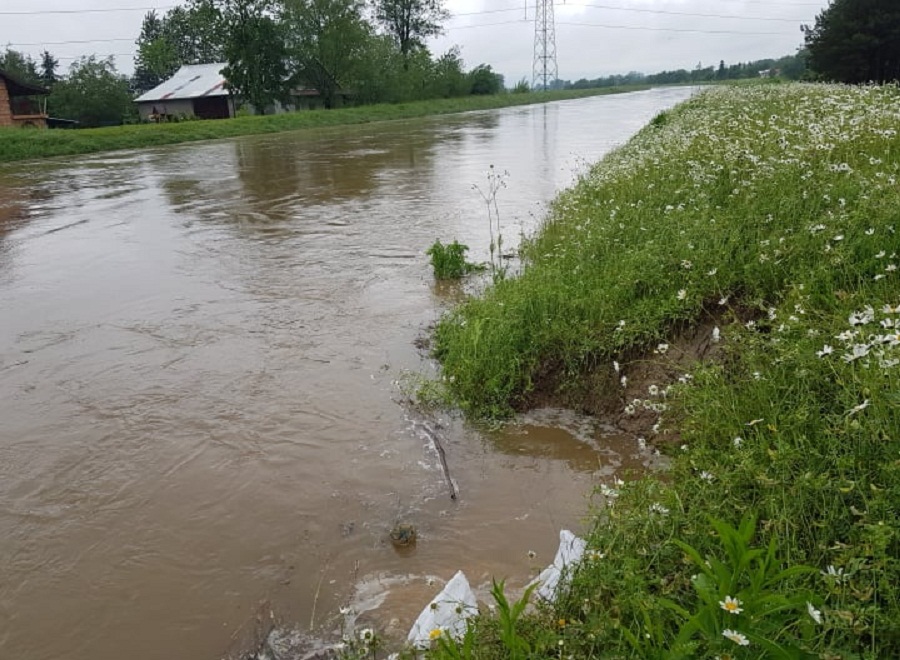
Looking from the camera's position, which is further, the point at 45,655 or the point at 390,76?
the point at 390,76

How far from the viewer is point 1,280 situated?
9656mm

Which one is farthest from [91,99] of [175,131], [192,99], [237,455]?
[237,455]

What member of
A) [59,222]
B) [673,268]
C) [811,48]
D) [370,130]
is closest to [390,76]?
[370,130]

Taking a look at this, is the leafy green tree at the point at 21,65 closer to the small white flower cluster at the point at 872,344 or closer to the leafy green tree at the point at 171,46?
the leafy green tree at the point at 171,46

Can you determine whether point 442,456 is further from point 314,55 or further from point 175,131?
point 314,55

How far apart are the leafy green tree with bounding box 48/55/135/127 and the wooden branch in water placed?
193ft

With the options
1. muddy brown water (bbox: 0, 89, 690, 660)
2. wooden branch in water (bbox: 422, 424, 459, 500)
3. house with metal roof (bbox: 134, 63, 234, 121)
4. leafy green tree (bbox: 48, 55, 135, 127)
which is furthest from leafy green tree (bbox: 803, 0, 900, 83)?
leafy green tree (bbox: 48, 55, 135, 127)

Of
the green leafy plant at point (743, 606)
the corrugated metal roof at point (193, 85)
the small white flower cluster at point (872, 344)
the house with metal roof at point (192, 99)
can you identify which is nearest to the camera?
the green leafy plant at point (743, 606)

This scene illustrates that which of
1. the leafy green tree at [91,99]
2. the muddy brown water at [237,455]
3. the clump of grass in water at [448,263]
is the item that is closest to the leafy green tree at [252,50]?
the leafy green tree at [91,99]

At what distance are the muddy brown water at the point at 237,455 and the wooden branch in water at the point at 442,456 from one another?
0.16 feet

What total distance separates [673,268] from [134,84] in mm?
86897

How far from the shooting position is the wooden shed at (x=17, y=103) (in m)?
41.2

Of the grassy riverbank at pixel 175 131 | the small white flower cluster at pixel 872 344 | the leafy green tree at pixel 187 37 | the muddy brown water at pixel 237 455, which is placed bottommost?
the muddy brown water at pixel 237 455

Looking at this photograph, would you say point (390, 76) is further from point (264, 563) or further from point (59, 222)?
point (264, 563)
